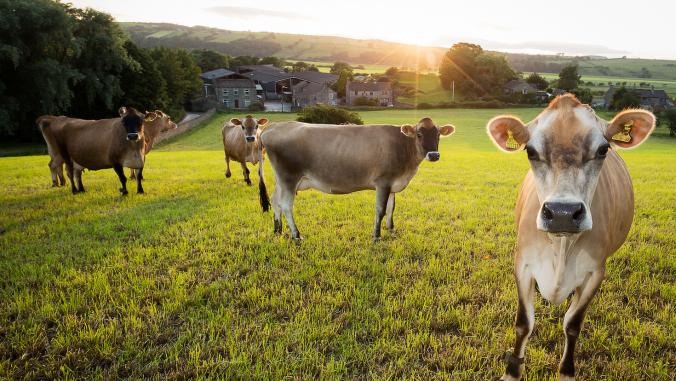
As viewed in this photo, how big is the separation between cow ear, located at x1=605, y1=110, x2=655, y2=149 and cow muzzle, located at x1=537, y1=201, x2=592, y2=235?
738mm

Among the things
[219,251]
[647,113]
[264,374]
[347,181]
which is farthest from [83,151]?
[647,113]

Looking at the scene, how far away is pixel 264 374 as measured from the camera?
11.0ft

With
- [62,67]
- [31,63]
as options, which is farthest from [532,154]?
[31,63]

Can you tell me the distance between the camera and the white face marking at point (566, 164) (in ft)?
8.54

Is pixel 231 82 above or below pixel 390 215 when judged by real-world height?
above

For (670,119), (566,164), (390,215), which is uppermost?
(566,164)

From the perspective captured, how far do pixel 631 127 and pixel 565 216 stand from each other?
1175 millimetres

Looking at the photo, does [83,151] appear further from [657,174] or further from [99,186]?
[657,174]

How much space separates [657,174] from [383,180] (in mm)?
14232

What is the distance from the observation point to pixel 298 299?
460 centimetres

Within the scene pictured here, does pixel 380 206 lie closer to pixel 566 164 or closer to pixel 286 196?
pixel 286 196

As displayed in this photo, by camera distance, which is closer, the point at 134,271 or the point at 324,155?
the point at 134,271

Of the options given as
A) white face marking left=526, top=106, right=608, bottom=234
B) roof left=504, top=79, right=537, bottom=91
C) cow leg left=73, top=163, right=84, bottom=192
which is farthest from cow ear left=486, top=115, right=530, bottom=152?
roof left=504, top=79, right=537, bottom=91

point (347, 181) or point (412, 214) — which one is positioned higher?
point (347, 181)
